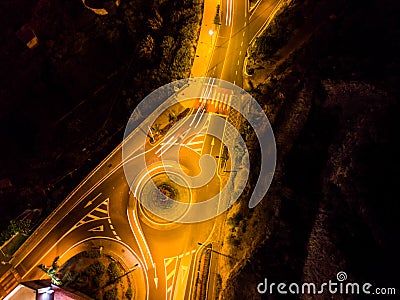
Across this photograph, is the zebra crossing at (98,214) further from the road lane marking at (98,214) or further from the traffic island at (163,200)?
the traffic island at (163,200)

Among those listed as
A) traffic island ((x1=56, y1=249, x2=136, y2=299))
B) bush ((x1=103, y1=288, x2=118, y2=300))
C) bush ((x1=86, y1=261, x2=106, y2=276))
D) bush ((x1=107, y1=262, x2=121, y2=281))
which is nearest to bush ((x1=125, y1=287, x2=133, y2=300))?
traffic island ((x1=56, y1=249, x2=136, y2=299))

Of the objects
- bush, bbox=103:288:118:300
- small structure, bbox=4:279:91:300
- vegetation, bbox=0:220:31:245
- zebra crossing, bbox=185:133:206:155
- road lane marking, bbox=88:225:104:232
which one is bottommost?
small structure, bbox=4:279:91:300

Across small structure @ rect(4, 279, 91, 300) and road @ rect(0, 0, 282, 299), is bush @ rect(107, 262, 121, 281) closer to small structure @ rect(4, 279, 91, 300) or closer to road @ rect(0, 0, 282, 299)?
road @ rect(0, 0, 282, 299)

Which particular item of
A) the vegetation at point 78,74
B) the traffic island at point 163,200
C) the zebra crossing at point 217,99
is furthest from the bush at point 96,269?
the zebra crossing at point 217,99

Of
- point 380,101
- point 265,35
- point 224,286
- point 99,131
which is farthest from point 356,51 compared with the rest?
point 99,131

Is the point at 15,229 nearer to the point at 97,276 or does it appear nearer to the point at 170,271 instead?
the point at 97,276


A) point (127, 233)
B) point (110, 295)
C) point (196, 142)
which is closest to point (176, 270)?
point (127, 233)
